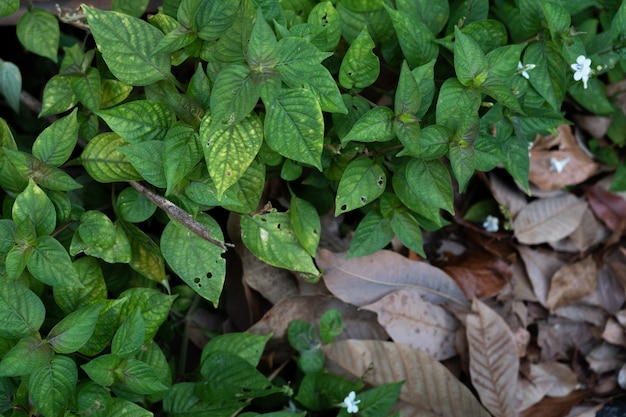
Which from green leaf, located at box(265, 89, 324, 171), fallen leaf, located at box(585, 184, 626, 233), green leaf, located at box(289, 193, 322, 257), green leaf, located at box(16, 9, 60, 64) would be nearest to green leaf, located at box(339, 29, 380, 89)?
green leaf, located at box(265, 89, 324, 171)

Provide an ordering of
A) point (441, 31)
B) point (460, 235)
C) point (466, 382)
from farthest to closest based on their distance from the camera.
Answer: point (460, 235) → point (466, 382) → point (441, 31)

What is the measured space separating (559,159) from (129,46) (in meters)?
1.57

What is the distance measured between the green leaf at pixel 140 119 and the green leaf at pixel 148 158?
38 mm

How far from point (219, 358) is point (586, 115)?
1591 mm

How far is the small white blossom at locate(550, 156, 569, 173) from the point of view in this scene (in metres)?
2.30

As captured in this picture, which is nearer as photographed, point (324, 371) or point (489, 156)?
point (489, 156)

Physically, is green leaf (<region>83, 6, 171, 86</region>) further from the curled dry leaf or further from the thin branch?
the curled dry leaf

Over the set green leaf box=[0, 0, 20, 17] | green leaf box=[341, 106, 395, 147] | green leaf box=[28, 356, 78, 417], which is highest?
green leaf box=[0, 0, 20, 17]

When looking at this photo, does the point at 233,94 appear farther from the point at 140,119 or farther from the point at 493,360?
the point at 493,360

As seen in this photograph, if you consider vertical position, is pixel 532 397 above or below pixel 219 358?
below

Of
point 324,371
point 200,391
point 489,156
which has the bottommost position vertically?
point 324,371

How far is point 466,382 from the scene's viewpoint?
217 centimetres

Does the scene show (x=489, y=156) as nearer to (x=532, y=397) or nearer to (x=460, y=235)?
(x=460, y=235)

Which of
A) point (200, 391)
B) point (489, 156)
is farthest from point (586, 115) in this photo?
point (200, 391)
